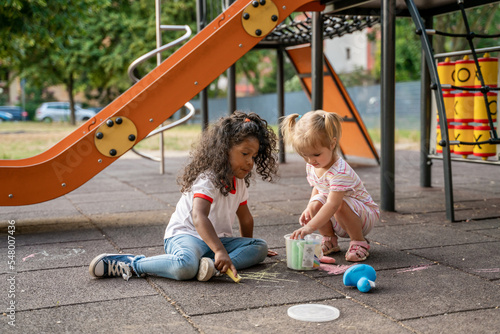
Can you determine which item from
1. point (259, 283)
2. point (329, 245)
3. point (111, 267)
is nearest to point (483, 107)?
point (329, 245)

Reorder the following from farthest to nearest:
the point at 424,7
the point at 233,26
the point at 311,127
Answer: the point at 424,7, the point at 233,26, the point at 311,127

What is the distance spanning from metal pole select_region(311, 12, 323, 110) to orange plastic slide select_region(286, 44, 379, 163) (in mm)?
2358

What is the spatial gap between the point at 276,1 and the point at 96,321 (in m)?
3.20

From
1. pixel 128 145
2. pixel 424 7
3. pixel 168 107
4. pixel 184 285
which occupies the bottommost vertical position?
pixel 184 285

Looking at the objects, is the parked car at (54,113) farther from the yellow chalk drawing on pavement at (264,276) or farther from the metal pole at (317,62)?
the yellow chalk drawing on pavement at (264,276)

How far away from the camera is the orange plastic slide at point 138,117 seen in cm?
399

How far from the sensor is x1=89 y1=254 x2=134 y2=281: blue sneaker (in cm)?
296

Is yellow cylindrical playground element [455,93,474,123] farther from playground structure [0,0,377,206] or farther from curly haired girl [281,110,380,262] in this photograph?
curly haired girl [281,110,380,262]

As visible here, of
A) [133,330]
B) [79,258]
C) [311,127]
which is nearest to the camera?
[133,330]

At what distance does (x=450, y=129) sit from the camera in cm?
575

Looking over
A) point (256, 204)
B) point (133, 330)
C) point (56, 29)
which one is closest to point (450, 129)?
point (256, 204)

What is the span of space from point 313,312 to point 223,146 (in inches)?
41.2

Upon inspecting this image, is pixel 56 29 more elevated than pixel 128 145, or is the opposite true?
pixel 56 29

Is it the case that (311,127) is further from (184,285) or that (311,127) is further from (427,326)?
(427,326)
